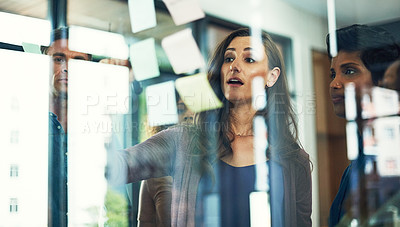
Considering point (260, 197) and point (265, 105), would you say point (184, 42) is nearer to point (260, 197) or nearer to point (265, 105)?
point (265, 105)

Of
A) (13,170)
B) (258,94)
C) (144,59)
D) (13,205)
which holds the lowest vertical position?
(13,205)

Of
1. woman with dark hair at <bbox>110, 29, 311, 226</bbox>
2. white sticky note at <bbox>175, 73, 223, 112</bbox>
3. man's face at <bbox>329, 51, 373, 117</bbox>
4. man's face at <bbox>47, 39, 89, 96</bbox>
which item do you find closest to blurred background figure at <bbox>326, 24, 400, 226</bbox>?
man's face at <bbox>329, 51, 373, 117</bbox>

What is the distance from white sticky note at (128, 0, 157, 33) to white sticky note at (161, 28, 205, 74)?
104 millimetres

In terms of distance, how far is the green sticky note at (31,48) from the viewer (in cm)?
184

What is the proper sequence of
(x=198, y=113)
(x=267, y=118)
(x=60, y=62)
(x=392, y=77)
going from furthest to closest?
1. (x=60, y=62)
2. (x=198, y=113)
3. (x=267, y=118)
4. (x=392, y=77)

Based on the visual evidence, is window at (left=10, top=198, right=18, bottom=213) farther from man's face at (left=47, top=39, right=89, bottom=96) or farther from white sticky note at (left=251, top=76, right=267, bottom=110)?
white sticky note at (left=251, top=76, right=267, bottom=110)

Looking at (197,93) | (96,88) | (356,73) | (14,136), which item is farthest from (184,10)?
(14,136)

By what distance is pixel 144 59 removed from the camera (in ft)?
5.95

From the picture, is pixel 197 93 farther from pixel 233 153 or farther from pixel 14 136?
pixel 14 136

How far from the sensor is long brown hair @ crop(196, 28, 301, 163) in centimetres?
148

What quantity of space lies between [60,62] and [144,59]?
1.22ft

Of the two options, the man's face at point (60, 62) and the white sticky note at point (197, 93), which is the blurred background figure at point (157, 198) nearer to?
the white sticky note at point (197, 93)

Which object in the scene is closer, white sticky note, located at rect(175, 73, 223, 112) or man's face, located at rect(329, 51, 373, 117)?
man's face, located at rect(329, 51, 373, 117)

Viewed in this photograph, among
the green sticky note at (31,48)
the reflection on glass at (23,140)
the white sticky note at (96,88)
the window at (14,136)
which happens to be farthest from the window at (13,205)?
the green sticky note at (31,48)
